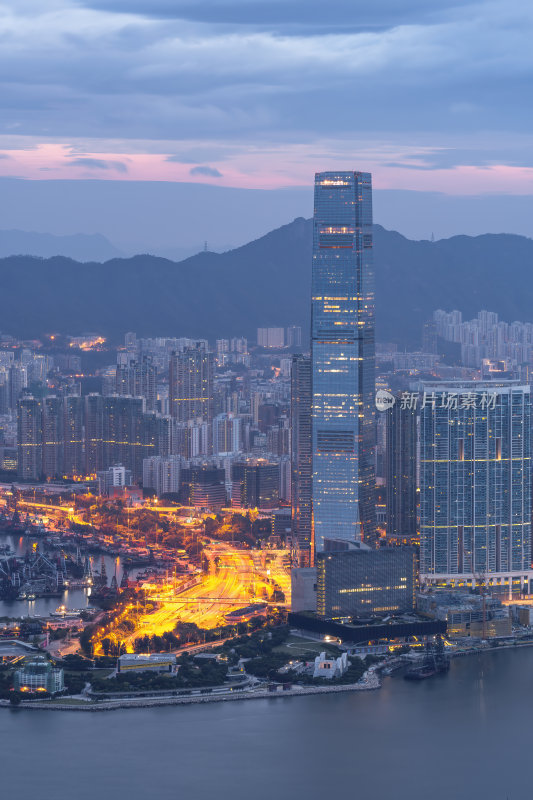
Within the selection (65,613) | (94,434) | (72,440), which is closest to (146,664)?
(65,613)

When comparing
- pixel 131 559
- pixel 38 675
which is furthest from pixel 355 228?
pixel 38 675

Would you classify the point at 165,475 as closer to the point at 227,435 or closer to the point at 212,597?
the point at 227,435

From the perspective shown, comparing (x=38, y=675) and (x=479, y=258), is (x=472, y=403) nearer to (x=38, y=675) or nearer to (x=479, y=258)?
(x=38, y=675)

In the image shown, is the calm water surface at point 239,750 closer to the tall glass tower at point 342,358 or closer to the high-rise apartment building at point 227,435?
the tall glass tower at point 342,358

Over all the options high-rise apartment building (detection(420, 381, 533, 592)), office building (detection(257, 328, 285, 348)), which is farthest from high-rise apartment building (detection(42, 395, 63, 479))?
office building (detection(257, 328, 285, 348))

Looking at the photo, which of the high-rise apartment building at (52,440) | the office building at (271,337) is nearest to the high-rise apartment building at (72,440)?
the high-rise apartment building at (52,440)

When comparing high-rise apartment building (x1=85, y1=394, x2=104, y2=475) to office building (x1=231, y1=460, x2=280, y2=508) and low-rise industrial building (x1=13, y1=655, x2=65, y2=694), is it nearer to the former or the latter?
office building (x1=231, y1=460, x2=280, y2=508)
